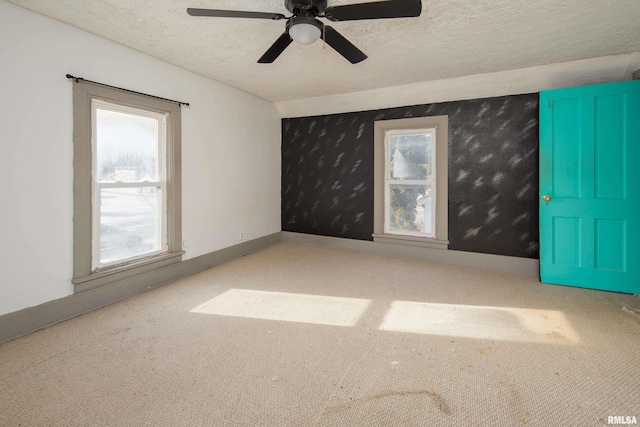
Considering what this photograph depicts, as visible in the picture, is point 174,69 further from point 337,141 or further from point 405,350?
point 405,350

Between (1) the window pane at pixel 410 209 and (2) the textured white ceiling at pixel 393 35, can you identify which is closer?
(2) the textured white ceiling at pixel 393 35

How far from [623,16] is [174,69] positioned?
4263 millimetres

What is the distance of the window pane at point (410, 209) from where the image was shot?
476 centimetres

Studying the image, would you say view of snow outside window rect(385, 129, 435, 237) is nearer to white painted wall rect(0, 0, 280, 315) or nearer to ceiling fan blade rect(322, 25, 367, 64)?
ceiling fan blade rect(322, 25, 367, 64)

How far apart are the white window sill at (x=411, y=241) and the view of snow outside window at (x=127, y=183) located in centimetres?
307

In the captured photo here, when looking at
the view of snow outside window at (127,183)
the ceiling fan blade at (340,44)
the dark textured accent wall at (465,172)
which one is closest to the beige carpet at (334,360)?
the view of snow outside window at (127,183)

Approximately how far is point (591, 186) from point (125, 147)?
4901 millimetres

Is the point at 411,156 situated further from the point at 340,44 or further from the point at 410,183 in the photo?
the point at 340,44

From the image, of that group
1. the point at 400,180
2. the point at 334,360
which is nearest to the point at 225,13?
the point at 334,360

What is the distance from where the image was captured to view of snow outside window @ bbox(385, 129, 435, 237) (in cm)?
471

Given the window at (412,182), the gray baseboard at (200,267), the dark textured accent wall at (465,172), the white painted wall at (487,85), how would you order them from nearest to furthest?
the gray baseboard at (200,267), the white painted wall at (487,85), the dark textured accent wall at (465,172), the window at (412,182)

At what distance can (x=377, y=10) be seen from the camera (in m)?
1.99

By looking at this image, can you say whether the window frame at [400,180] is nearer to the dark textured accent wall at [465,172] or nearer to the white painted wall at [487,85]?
the dark textured accent wall at [465,172]

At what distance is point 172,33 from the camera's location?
2.91 metres
